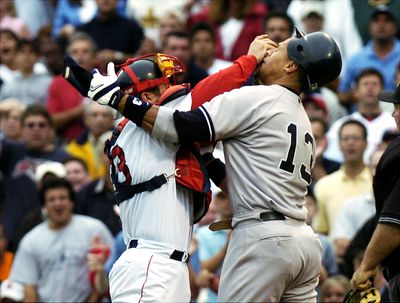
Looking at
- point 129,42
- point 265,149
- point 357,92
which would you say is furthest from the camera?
point 129,42

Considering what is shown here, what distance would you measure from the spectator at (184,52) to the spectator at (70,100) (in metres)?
1.02

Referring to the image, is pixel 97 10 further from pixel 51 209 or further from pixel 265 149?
pixel 265 149

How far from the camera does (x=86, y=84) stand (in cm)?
769

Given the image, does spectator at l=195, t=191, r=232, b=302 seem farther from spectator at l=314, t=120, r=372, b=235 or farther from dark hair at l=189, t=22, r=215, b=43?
dark hair at l=189, t=22, r=215, b=43

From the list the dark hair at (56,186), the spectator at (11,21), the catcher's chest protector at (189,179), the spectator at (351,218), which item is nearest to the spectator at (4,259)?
the dark hair at (56,186)

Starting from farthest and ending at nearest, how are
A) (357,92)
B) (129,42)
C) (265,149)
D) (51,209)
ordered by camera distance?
(129,42)
(357,92)
(51,209)
(265,149)

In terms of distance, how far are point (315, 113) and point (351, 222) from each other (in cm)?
272

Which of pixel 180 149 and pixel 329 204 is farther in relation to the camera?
pixel 329 204

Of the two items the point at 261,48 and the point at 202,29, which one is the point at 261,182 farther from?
the point at 202,29

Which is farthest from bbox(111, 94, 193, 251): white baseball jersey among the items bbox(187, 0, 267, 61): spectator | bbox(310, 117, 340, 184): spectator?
bbox(187, 0, 267, 61): spectator

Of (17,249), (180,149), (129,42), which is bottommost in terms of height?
(17,249)

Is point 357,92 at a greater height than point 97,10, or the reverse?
point 97,10

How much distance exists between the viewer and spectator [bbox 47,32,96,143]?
50.9ft

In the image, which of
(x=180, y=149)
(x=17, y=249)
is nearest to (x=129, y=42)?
(x=17, y=249)
